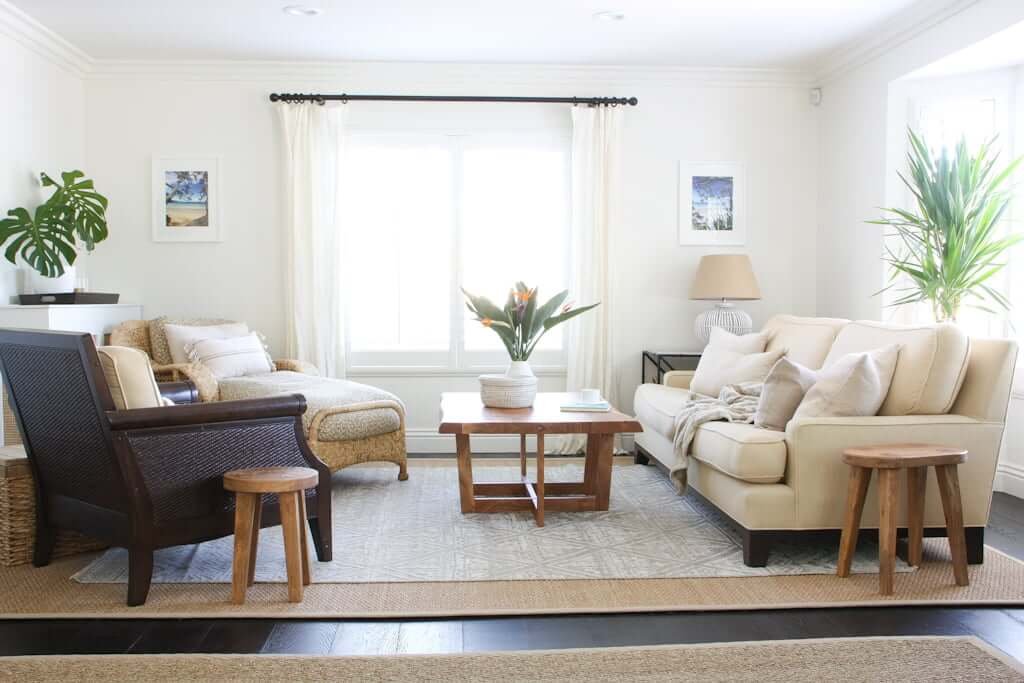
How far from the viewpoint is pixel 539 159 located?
6090 millimetres

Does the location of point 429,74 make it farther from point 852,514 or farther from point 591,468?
point 852,514

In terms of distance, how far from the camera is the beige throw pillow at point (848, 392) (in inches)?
134

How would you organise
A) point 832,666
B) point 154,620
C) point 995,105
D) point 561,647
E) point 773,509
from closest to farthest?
point 832,666, point 561,647, point 154,620, point 773,509, point 995,105

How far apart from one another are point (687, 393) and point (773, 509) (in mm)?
1604

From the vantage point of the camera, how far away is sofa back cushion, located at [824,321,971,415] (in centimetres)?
345

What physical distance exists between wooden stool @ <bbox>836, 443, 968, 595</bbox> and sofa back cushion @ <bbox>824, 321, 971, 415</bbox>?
250 millimetres

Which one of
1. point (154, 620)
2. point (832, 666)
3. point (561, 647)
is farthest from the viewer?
point (154, 620)

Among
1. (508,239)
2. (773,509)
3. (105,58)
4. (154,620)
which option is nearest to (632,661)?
(773,509)

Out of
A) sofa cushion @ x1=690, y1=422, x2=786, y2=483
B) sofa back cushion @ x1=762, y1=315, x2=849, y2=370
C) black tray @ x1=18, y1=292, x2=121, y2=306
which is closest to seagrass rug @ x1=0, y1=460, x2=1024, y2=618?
sofa cushion @ x1=690, y1=422, x2=786, y2=483

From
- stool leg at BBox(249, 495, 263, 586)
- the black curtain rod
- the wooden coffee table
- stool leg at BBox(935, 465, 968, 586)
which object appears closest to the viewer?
stool leg at BBox(249, 495, 263, 586)

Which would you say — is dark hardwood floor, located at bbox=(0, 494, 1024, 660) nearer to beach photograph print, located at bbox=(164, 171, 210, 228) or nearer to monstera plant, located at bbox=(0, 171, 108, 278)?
monstera plant, located at bbox=(0, 171, 108, 278)

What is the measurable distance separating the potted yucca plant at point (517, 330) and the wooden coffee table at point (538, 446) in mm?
66

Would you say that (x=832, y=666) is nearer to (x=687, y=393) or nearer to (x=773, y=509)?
(x=773, y=509)

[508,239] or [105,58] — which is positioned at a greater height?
[105,58]
